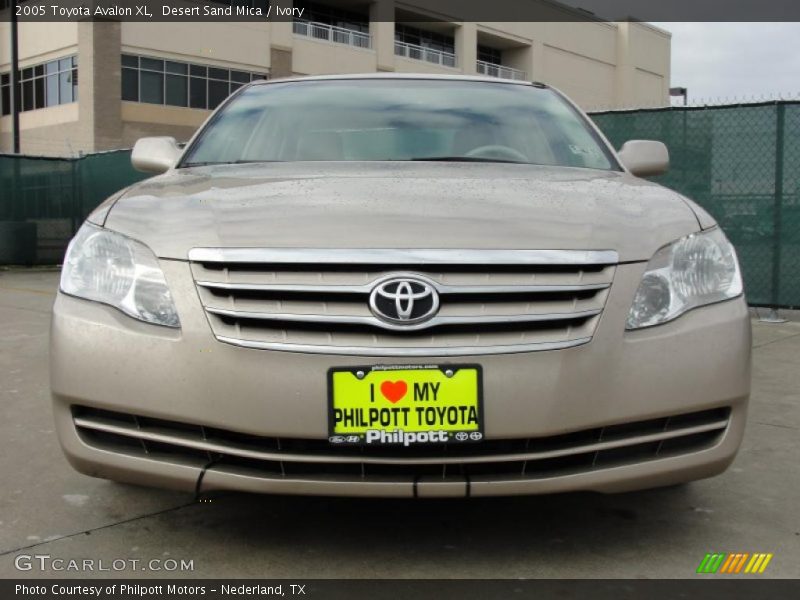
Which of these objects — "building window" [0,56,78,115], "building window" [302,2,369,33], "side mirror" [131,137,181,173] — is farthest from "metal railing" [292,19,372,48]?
"side mirror" [131,137,181,173]

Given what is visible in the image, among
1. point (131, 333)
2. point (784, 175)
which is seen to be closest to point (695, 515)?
point (131, 333)

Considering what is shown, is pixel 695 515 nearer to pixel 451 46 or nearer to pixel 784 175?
pixel 784 175

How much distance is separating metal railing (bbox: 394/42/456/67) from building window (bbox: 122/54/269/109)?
955cm

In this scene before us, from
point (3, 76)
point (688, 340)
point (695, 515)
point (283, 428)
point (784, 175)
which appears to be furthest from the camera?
point (3, 76)

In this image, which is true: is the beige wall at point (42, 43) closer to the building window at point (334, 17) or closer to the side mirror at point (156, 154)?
the building window at point (334, 17)

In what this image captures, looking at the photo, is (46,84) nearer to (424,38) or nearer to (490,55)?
(424,38)

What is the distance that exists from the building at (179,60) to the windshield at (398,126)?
88.4 feet

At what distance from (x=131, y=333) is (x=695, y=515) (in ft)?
5.93

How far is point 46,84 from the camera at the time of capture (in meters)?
31.2

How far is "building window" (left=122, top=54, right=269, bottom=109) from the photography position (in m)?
29.9

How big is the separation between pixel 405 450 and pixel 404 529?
577mm

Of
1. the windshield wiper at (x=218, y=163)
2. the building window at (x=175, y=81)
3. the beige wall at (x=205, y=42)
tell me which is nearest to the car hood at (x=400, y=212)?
the windshield wiper at (x=218, y=163)

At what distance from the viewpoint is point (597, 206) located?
252 centimetres

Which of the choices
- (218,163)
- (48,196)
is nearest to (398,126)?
(218,163)
